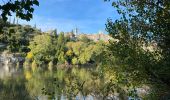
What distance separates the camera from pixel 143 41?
15.5m

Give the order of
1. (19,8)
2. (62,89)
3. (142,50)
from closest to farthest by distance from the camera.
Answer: (19,8) < (142,50) < (62,89)

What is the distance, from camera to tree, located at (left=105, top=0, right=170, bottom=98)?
13992mm

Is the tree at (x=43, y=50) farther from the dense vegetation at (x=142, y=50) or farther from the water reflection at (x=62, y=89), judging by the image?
the dense vegetation at (x=142, y=50)

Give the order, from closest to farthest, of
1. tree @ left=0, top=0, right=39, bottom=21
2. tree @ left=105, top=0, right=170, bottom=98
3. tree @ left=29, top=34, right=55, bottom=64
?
tree @ left=0, top=0, right=39, bottom=21, tree @ left=105, top=0, right=170, bottom=98, tree @ left=29, top=34, right=55, bottom=64

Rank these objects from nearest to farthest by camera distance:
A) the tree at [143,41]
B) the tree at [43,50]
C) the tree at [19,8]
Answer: the tree at [19,8] → the tree at [143,41] → the tree at [43,50]

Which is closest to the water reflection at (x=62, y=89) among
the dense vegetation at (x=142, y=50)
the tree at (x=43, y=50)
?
the dense vegetation at (x=142, y=50)

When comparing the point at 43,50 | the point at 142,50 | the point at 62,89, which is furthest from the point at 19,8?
the point at 43,50

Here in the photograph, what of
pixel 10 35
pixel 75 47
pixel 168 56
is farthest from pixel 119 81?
pixel 75 47

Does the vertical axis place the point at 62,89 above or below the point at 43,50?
below

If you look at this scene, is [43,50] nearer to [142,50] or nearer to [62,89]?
[62,89]

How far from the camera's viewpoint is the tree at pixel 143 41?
13992mm

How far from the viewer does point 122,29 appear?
15.9m

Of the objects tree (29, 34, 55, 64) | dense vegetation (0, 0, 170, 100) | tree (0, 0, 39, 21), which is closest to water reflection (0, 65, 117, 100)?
dense vegetation (0, 0, 170, 100)

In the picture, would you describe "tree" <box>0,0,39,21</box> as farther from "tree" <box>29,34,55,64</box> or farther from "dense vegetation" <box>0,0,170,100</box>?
"tree" <box>29,34,55,64</box>
